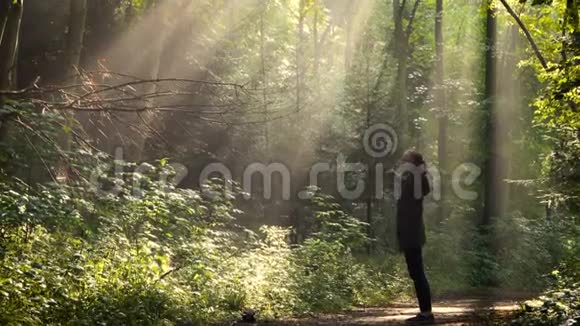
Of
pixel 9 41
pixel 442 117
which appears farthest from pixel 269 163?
pixel 9 41

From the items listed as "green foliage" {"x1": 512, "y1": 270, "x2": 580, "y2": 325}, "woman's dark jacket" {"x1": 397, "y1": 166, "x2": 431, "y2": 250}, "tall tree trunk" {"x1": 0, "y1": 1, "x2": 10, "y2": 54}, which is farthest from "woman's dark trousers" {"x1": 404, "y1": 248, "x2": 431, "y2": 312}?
"tall tree trunk" {"x1": 0, "y1": 1, "x2": 10, "y2": 54}

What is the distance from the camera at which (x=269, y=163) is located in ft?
84.0

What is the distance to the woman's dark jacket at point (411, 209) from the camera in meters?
8.30

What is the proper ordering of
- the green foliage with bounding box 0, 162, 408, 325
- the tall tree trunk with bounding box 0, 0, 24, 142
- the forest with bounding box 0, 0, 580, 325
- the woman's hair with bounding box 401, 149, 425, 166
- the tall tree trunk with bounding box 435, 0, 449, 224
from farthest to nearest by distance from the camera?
the tall tree trunk with bounding box 435, 0, 449, 224
the tall tree trunk with bounding box 0, 0, 24, 142
the woman's hair with bounding box 401, 149, 425, 166
the forest with bounding box 0, 0, 580, 325
the green foliage with bounding box 0, 162, 408, 325

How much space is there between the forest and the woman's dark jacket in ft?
0.36

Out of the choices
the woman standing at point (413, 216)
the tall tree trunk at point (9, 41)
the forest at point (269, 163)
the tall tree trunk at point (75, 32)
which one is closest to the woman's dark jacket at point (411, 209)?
the woman standing at point (413, 216)

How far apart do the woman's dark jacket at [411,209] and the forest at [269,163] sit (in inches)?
4.3

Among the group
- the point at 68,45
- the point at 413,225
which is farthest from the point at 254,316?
the point at 68,45

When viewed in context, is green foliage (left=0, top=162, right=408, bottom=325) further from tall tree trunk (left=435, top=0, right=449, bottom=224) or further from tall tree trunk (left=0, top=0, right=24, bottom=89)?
tall tree trunk (left=435, top=0, right=449, bottom=224)

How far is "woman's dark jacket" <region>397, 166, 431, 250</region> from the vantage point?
830 cm

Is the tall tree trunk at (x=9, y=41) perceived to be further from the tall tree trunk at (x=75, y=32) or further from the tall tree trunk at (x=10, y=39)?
the tall tree trunk at (x=75, y=32)

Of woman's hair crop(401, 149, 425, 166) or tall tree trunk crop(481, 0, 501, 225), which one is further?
tall tree trunk crop(481, 0, 501, 225)

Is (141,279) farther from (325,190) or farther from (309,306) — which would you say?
(325,190)

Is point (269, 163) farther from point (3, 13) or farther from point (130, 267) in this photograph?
point (3, 13)
